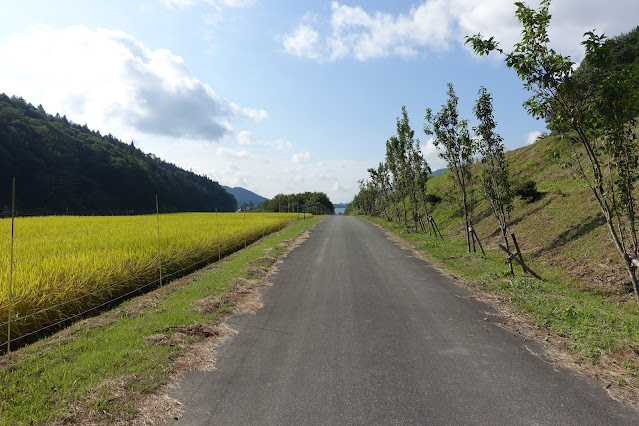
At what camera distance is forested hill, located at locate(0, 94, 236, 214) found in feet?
216

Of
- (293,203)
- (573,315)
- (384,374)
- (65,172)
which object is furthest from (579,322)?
(293,203)

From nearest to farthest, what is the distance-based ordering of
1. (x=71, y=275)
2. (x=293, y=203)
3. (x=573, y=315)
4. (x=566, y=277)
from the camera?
(x=573, y=315), (x=71, y=275), (x=566, y=277), (x=293, y=203)

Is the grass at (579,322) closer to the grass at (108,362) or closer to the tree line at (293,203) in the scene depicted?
the grass at (108,362)

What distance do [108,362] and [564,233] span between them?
50.1 feet

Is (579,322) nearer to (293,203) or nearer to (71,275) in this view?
(71,275)

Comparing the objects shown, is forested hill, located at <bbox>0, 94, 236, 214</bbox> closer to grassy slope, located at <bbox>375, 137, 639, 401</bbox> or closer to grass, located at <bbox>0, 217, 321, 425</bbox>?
grass, located at <bbox>0, 217, 321, 425</bbox>

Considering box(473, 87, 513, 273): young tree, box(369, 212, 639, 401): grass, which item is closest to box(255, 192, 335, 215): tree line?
box(473, 87, 513, 273): young tree

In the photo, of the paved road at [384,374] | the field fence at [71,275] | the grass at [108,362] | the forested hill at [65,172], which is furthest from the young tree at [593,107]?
the forested hill at [65,172]

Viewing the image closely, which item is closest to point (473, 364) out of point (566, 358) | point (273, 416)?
point (566, 358)

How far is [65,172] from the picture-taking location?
2950 inches

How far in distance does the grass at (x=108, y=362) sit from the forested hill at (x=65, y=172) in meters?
66.5

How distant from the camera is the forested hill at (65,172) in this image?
6594 centimetres

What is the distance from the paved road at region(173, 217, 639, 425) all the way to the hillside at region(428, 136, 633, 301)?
162 inches

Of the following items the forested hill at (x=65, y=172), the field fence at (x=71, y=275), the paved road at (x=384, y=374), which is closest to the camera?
the paved road at (x=384, y=374)
